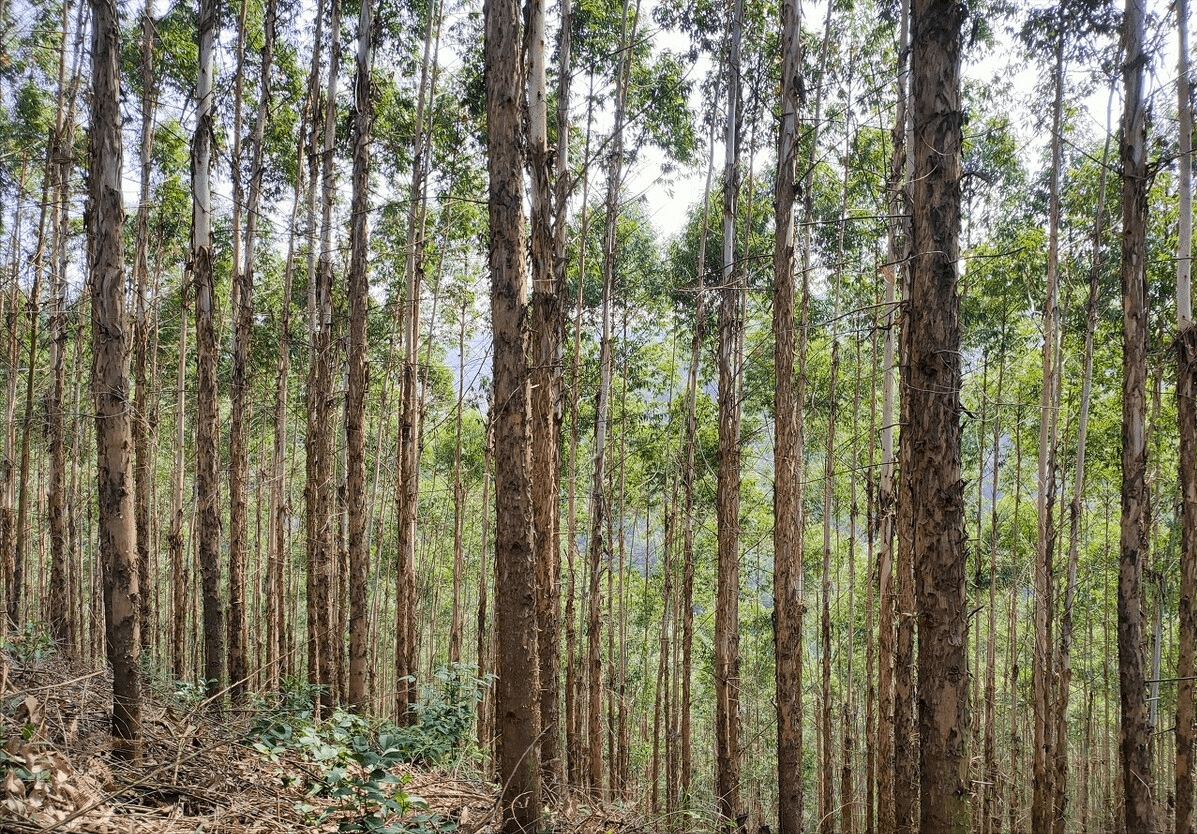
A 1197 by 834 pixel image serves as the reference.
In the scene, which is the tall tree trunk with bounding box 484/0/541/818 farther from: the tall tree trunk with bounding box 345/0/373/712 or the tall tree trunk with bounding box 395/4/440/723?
the tall tree trunk with bounding box 395/4/440/723

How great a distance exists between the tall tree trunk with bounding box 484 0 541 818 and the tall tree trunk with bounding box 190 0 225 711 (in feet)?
12.3

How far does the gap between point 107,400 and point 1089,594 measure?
21.1 meters

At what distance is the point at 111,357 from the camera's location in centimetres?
409

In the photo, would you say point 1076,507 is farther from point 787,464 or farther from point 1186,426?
point 787,464

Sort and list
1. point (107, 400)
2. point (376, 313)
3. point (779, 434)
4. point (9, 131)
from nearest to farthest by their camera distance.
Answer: point (107, 400) < point (779, 434) < point (9, 131) < point (376, 313)

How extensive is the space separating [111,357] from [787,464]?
5283 millimetres

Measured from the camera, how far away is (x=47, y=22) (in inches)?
351

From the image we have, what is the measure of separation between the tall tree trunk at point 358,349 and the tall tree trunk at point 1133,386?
7.09 meters

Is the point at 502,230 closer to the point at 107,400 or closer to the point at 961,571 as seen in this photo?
the point at 107,400

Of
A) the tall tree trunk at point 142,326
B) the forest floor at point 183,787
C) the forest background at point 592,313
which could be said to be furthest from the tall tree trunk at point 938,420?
the tall tree trunk at point 142,326

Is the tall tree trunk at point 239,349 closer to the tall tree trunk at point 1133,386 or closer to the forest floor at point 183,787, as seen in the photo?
the forest floor at point 183,787

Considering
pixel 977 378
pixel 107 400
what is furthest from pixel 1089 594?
pixel 107 400

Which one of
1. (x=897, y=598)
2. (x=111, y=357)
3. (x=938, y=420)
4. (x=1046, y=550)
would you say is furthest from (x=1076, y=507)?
(x=111, y=357)

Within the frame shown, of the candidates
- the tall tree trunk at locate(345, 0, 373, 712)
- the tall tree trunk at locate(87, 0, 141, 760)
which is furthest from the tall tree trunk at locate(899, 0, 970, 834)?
the tall tree trunk at locate(345, 0, 373, 712)
